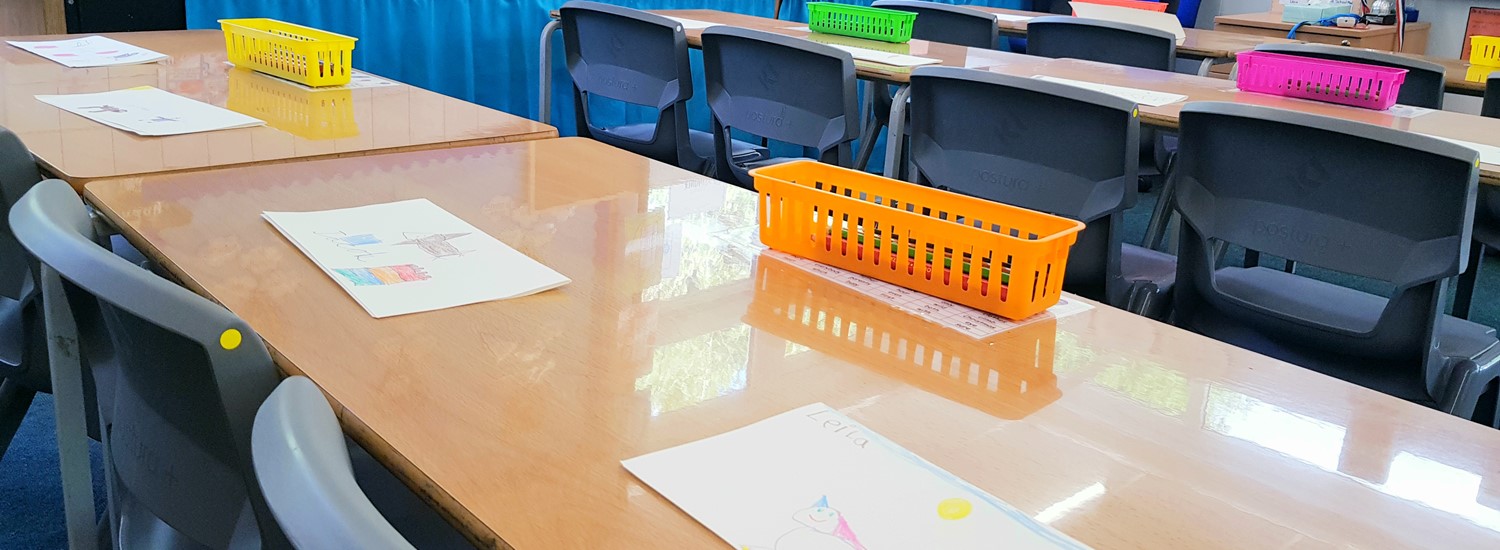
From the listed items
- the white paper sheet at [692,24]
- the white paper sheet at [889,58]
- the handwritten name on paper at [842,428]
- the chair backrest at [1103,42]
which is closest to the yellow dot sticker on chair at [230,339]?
the handwritten name on paper at [842,428]

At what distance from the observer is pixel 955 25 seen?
4.19 metres

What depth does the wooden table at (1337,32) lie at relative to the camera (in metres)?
5.17

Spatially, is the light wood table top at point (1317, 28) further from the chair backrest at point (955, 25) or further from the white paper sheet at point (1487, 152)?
→ the white paper sheet at point (1487, 152)

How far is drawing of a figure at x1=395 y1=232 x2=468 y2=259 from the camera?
1.23 m

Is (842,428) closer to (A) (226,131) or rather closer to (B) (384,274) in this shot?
(B) (384,274)

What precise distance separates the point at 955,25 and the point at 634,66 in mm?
1520

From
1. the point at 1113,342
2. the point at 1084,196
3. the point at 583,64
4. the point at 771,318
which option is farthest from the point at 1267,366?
the point at 583,64

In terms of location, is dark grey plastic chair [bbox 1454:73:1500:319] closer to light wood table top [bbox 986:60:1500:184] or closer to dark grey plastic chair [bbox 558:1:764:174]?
light wood table top [bbox 986:60:1500:184]

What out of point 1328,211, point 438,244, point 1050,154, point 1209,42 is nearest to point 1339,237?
point 1328,211

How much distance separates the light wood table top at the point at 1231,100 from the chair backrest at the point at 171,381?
182 centimetres

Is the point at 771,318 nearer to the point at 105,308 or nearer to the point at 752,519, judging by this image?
the point at 752,519

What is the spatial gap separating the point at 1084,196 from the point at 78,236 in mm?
1657

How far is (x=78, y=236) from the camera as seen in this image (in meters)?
0.91

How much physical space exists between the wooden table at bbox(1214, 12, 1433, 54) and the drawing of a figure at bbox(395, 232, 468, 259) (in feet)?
16.0
